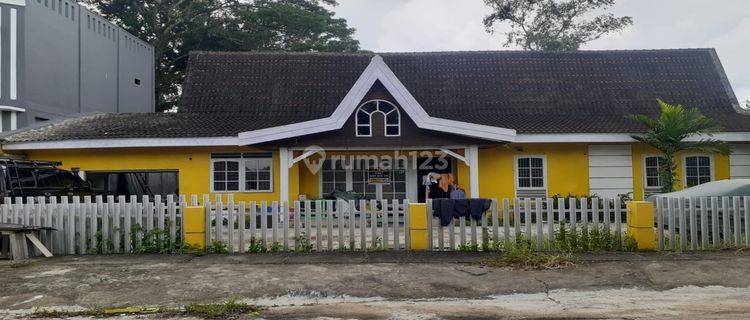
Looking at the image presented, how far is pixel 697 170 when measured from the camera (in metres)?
17.8

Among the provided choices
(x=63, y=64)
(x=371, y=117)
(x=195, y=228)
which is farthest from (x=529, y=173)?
(x=63, y=64)

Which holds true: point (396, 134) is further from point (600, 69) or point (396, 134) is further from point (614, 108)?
point (600, 69)

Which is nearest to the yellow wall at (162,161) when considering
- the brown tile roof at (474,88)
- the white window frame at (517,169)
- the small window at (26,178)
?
the brown tile roof at (474,88)

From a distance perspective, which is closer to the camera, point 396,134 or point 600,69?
point 396,134

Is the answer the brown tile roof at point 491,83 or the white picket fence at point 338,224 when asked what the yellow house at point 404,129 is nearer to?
the brown tile roof at point 491,83

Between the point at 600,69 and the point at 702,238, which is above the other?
the point at 600,69

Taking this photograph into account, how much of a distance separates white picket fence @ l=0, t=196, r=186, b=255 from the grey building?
11138 mm

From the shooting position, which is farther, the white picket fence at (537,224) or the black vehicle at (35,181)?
the black vehicle at (35,181)

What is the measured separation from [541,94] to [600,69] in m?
2.99

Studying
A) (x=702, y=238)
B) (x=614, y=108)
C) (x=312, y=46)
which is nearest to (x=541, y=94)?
(x=614, y=108)

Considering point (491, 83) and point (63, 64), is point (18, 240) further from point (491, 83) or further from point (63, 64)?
point (491, 83)

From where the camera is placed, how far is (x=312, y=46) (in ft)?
114

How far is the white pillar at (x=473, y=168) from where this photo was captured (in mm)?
16234

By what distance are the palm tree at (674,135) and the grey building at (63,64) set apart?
63.1 feet
